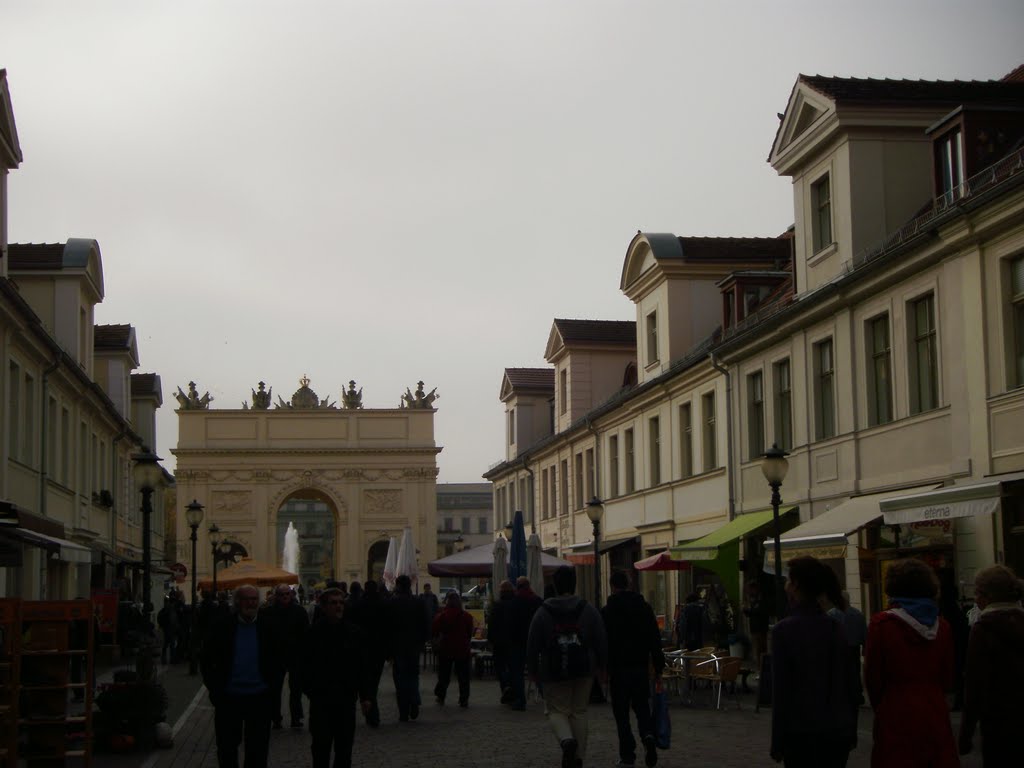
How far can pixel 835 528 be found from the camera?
21.1m

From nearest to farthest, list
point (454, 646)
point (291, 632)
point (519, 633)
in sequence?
point (291, 632)
point (519, 633)
point (454, 646)

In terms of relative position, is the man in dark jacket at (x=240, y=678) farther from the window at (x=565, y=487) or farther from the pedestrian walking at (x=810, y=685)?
the window at (x=565, y=487)

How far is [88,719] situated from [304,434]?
180ft

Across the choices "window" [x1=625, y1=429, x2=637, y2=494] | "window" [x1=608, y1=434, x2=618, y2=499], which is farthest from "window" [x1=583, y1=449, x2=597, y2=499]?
"window" [x1=625, y1=429, x2=637, y2=494]

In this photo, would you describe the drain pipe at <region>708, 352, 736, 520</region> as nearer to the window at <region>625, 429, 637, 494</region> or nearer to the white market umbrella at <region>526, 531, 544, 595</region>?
the white market umbrella at <region>526, 531, 544, 595</region>

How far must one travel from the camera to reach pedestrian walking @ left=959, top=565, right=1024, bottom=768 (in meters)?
7.14

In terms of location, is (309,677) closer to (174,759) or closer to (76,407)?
(174,759)

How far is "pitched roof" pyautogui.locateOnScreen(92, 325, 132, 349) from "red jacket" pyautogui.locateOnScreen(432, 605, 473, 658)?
27.6 m

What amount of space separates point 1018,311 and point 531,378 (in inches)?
1509

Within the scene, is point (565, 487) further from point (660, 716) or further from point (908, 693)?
point (908, 693)

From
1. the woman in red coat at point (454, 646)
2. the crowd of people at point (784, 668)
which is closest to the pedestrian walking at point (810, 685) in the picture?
the crowd of people at point (784, 668)

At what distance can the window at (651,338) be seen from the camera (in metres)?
37.4

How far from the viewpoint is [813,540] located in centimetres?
2095

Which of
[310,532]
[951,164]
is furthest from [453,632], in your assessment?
[310,532]
